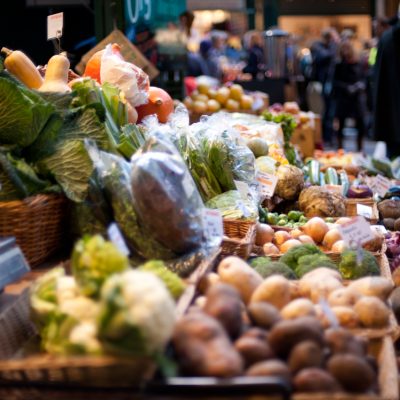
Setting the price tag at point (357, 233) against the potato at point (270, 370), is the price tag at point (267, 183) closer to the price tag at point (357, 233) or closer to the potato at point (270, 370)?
the price tag at point (357, 233)

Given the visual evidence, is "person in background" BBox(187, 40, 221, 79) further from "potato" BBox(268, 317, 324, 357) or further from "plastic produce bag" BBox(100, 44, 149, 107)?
"potato" BBox(268, 317, 324, 357)

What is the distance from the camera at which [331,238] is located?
348cm

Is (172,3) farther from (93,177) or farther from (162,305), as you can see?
(162,305)

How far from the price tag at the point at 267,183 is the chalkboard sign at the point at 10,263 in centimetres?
194

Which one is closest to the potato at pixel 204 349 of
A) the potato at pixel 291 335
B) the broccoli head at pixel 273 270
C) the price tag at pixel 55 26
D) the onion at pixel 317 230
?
the potato at pixel 291 335

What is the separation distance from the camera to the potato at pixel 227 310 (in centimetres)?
190

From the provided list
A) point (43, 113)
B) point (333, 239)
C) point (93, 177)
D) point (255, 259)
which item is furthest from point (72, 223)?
point (333, 239)

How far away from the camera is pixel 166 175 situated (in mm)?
2408

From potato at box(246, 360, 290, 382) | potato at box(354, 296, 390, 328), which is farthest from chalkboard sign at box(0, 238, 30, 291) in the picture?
potato at box(354, 296, 390, 328)

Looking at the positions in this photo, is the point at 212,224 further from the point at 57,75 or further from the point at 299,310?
the point at 57,75

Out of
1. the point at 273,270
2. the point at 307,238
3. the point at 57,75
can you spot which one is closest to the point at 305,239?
the point at 307,238

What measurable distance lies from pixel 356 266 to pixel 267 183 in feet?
3.92

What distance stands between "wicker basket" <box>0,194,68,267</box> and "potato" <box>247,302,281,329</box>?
2.70 feet

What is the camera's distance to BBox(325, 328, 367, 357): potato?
1.93 metres
